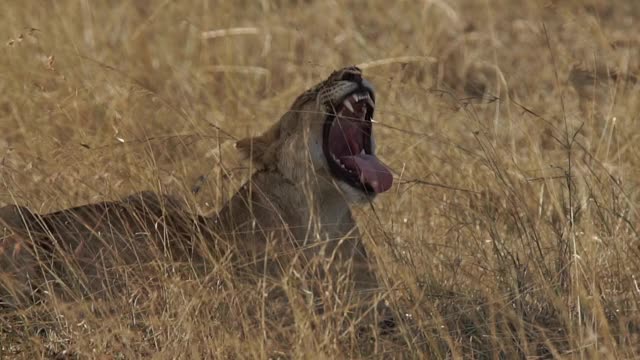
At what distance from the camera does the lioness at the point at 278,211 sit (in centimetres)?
411

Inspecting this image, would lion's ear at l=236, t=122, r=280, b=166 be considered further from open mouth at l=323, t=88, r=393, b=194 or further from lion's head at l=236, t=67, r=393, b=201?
open mouth at l=323, t=88, r=393, b=194

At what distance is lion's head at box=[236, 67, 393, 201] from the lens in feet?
14.2

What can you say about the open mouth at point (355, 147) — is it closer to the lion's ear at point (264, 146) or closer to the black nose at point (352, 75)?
the black nose at point (352, 75)

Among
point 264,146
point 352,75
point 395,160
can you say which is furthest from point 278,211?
point 395,160

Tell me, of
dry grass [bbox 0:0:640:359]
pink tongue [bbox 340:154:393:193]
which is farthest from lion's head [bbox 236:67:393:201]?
dry grass [bbox 0:0:640:359]

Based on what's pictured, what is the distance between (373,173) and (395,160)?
1.08 meters

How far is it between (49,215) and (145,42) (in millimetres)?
3212

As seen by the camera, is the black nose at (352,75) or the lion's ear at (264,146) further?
the lion's ear at (264,146)

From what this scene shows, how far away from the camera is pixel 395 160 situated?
5.37 m

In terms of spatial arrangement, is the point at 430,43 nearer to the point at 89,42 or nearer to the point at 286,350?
the point at 89,42

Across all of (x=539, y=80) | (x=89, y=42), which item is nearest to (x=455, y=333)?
(x=539, y=80)

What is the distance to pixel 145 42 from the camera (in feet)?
24.3

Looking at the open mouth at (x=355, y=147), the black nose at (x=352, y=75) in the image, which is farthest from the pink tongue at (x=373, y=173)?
the black nose at (x=352, y=75)

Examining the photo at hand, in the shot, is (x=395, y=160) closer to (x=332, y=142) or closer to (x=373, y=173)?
(x=332, y=142)
